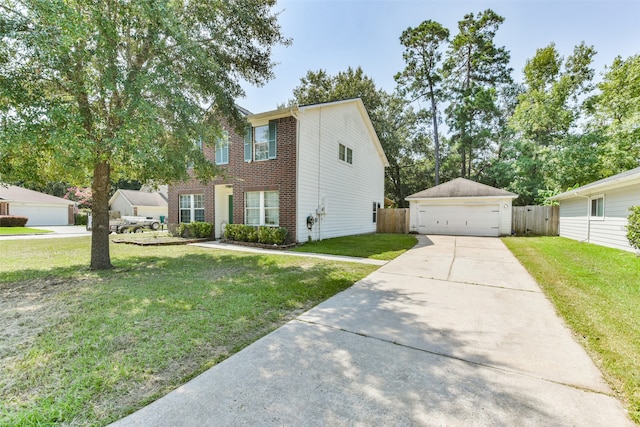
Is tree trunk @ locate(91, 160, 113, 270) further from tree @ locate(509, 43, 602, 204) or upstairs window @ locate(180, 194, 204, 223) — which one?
tree @ locate(509, 43, 602, 204)

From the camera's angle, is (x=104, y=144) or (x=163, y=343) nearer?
(x=163, y=343)

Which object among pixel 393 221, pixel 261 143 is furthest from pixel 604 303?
pixel 393 221

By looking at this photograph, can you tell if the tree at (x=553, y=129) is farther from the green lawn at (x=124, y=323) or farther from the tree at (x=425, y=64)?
the green lawn at (x=124, y=323)

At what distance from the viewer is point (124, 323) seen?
3.61 m

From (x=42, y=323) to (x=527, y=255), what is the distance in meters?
11.7

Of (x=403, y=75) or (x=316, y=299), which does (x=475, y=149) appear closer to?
(x=403, y=75)

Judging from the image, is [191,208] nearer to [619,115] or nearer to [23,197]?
[23,197]

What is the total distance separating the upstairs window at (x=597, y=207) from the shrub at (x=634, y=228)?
10.4ft

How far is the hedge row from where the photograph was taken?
10602mm

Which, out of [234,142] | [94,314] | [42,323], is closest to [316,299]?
[94,314]

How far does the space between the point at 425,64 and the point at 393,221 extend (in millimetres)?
15438

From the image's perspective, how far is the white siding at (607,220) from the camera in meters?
9.12

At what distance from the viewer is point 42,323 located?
3.62 meters

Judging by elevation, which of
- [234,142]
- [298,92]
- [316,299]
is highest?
[298,92]
